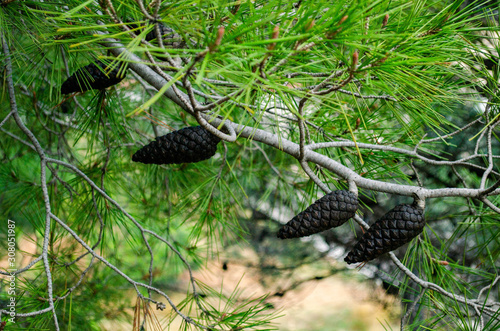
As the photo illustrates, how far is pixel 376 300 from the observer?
57.4 inches

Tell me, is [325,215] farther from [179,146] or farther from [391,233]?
[179,146]

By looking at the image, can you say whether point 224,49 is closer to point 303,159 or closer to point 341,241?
point 303,159

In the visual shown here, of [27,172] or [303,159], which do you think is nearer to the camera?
[303,159]

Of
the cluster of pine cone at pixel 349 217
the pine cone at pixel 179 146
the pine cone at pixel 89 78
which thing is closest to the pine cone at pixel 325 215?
the cluster of pine cone at pixel 349 217

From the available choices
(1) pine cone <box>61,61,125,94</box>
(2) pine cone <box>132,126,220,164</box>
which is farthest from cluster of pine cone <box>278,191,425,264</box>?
(1) pine cone <box>61,61,125,94</box>

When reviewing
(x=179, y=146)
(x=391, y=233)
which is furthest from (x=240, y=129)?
(x=391, y=233)

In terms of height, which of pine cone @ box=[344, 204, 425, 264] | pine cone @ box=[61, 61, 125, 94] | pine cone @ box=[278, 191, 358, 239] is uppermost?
pine cone @ box=[61, 61, 125, 94]

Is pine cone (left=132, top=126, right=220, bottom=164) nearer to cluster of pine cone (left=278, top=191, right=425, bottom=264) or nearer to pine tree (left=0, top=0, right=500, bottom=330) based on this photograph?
pine tree (left=0, top=0, right=500, bottom=330)

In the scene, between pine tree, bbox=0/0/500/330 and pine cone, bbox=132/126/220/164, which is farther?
pine cone, bbox=132/126/220/164

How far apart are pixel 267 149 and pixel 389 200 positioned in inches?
22.0

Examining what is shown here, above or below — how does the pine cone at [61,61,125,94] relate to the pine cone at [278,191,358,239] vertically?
above

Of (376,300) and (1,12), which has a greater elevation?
(1,12)

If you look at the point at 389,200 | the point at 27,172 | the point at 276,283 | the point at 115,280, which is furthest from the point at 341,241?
the point at 27,172

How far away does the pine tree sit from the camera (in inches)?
12.4
